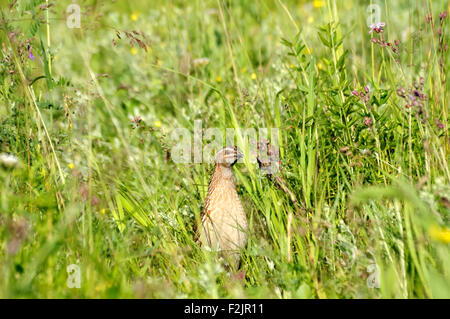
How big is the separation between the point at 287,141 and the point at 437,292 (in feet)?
5.60

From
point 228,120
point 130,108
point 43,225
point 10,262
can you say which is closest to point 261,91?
point 228,120

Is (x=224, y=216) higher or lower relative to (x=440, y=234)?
higher

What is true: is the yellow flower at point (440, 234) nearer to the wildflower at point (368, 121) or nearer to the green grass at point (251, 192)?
the green grass at point (251, 192)

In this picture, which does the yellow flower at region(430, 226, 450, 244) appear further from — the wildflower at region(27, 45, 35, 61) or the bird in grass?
the wildflower at region(27, 45, 35, 61)

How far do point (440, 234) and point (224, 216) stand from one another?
1.45 meters

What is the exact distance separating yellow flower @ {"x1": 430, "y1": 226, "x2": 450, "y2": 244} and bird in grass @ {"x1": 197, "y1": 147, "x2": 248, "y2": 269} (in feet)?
4.02

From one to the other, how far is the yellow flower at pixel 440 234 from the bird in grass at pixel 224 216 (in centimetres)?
123

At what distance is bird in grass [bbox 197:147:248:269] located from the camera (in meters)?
3.45

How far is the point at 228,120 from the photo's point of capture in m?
4.42

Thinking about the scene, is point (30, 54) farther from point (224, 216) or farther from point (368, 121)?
point (368, 121)

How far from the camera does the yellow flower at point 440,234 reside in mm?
2328

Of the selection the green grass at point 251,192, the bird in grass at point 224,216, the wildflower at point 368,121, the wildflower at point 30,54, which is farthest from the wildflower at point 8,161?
the wildflower at point 368,121

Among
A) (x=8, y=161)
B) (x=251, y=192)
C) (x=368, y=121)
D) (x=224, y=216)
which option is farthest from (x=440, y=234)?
(x=8, y=161)

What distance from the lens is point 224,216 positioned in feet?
11.5
